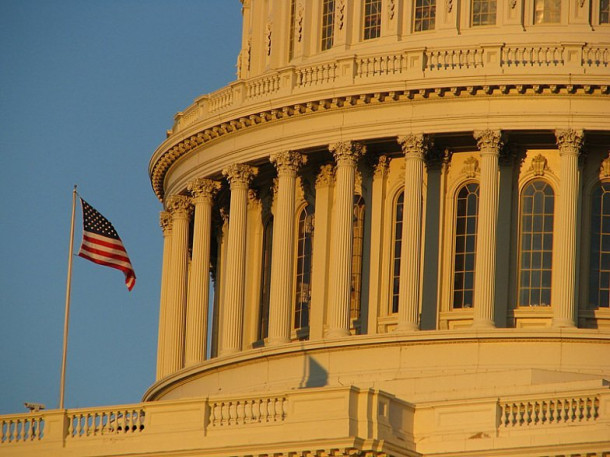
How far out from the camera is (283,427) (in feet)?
202

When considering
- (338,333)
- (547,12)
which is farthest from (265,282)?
(547,12)

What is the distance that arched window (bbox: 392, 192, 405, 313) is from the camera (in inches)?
2958

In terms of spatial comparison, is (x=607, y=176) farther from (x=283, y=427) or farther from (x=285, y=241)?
(x=283, y=427)

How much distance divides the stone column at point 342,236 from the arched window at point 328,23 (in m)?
4.70

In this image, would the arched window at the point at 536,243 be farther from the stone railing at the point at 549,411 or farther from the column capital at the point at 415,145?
the stone railing at the point at 549,411

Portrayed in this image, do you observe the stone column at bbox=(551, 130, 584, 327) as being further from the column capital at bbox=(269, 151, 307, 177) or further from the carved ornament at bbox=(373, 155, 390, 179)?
the column capital at bbox=(269, 151, 307, 177)

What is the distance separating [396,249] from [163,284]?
36.5 ft

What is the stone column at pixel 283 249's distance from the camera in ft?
249

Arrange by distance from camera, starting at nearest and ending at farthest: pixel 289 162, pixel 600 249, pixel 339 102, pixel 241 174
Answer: pixel 600 249
pixel 339 102
pixel 289 162
pixel 241 174

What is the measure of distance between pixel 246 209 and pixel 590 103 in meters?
11.7

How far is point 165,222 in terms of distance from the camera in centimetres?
8475

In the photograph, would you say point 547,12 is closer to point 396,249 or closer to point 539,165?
point 539,165

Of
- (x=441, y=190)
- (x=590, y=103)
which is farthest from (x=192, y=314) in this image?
(x=590, y=103)

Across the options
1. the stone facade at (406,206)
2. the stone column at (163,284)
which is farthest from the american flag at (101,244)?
the stone column at (163,284)
